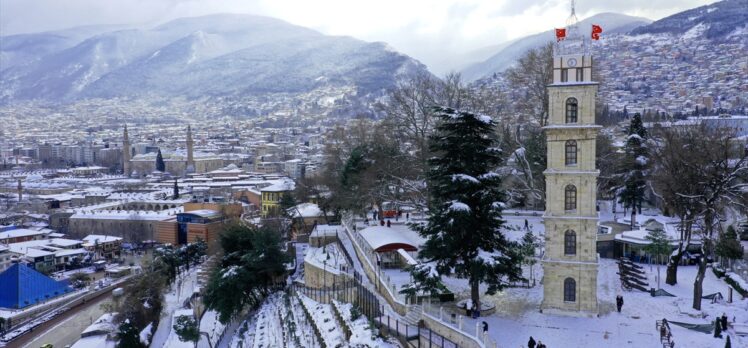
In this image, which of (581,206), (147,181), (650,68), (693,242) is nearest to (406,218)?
(693,242)

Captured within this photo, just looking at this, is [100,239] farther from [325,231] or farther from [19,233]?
[325,231]

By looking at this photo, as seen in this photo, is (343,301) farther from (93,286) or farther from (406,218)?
(93,286)

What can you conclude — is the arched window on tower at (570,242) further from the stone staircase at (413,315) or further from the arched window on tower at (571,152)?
the stone staircase at (413,315)

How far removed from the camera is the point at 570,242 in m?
13.4

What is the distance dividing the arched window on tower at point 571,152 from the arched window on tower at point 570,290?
2.39m

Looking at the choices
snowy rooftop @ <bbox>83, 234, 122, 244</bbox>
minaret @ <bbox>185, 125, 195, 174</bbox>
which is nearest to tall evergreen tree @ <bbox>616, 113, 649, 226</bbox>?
snowy rooftop @ <bbox>83, 234, 122, 244</bbox>

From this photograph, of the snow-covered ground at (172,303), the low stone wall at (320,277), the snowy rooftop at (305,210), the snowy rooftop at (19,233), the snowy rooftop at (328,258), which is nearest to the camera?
the low stone wall at (320,277)

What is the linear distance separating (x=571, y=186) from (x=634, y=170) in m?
11.3

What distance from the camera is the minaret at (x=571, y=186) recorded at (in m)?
13.1

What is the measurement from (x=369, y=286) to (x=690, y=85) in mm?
92878

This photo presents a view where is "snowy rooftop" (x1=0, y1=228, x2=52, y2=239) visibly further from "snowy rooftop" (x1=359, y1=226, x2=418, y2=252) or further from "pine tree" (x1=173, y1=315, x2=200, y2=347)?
"snowy rooftop" (x1=359, y1=226, x2=418, y2=252)

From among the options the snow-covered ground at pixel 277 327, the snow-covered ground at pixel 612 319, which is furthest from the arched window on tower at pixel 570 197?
the snow-covered ground at pixel 277 327

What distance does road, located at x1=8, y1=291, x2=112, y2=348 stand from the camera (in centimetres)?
2758

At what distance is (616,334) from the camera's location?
1210 cm
